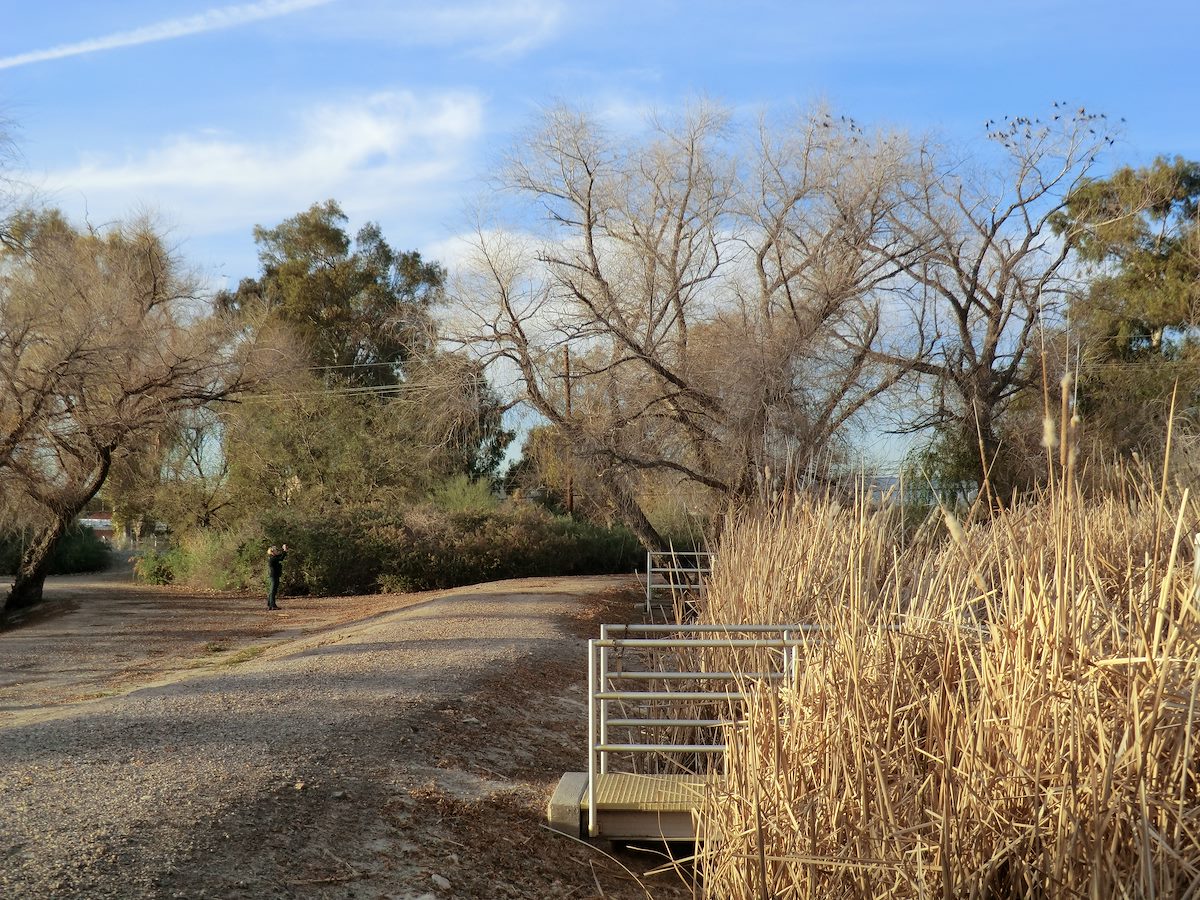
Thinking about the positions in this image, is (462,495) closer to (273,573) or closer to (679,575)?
(273,573)

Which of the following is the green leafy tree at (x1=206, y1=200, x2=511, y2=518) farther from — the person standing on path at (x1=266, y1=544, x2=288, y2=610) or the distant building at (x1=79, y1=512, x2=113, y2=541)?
the distant building at (x1=79, y1=512, x2=113, y2=541)

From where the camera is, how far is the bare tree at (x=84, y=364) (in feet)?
61.8

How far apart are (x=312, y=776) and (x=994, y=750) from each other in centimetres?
426

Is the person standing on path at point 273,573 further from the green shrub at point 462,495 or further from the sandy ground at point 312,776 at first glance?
the sandy ground at point 312,776

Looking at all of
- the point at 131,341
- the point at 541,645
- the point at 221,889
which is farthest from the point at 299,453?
the point at 221,889

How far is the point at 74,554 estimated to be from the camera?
3625 centimetres

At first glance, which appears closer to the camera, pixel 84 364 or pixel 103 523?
pixel 84 364

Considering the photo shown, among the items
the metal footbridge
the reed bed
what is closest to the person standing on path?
the metal footbridge

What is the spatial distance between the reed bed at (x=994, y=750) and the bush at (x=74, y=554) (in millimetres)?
32357

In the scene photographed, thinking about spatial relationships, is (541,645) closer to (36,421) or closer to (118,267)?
(36,421)

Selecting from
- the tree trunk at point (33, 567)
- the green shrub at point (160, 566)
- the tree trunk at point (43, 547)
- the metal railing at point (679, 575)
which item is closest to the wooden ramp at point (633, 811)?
the metal railing at point (679, 575)

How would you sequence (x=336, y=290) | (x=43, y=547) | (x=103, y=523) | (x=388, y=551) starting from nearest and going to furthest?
(x=43, y=547) → (x=388, y=551) → (x=336, y=290) → (x=103, y=523)

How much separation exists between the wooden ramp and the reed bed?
151 cm

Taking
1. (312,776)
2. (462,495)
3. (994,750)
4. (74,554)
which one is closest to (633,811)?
(312,776)
